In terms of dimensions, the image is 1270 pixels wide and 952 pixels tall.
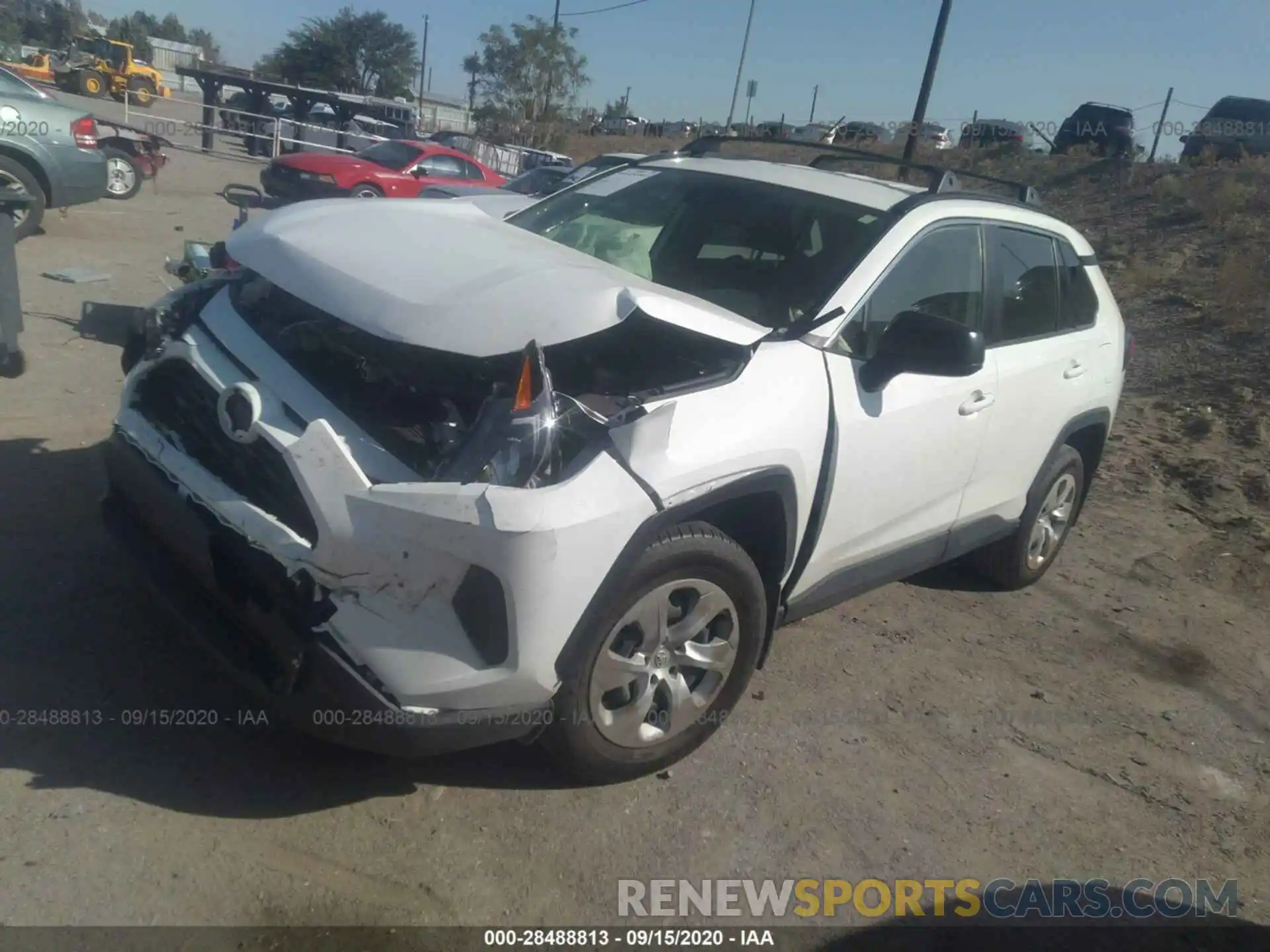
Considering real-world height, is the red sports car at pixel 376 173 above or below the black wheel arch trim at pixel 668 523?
below

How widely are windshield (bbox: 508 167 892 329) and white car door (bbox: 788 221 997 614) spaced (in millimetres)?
211

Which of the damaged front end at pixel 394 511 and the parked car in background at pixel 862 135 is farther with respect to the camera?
the parked car in background at pixel 862 135

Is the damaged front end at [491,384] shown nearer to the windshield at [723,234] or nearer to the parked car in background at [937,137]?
the windshield at [723,234]

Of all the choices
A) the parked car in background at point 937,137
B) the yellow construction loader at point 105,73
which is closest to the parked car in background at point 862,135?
the parked car in background at point 937,137

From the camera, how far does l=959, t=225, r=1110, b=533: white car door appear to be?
167 inches

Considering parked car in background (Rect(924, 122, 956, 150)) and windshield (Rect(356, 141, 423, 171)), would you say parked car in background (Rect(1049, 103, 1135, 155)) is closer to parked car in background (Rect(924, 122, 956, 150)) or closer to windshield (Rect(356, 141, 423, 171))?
parked car in background (Rect(924, 122, 956, 150))

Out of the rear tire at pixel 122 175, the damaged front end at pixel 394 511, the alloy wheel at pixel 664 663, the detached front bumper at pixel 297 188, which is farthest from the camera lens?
the detached front bumper at pixel 297 188

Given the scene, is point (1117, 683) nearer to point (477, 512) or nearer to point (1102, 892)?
point (1102, 892)

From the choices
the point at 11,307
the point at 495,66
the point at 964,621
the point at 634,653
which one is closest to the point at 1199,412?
the point at 964,621

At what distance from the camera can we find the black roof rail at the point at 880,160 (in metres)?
4.20

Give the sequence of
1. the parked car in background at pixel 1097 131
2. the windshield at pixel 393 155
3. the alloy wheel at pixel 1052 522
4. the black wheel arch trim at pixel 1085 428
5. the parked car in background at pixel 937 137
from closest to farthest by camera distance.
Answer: the black wheel arch trim at pixel 1085 428 < the alloy wheel at pixel 1052 522 < the windshield at pixel 393 155 < the parked car in background at pixel 1097 131 < the parked car in background at pixel 937 137

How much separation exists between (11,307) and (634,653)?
4893mm

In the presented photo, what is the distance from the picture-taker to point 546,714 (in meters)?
2.78

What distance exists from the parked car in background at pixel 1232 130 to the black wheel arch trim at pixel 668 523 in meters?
22.4
